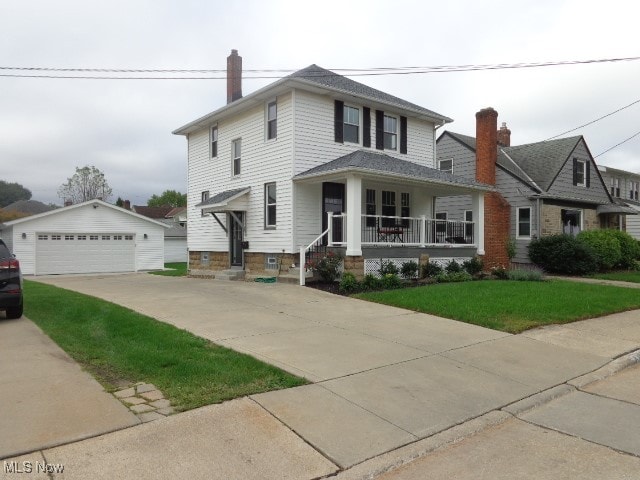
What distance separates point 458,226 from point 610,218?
1246cm

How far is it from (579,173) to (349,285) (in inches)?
716

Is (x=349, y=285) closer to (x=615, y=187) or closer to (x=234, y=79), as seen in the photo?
(x=234, y=79)

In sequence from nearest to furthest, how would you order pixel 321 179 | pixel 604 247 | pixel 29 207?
pixel 321 179
pixel 604 247
pixel 29 207

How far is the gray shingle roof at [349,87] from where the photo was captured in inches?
Answer: 646

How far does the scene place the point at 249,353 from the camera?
645cm

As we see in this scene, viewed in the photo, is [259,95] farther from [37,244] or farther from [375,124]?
[37,244]

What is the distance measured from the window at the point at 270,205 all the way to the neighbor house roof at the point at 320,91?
Result: 316 centimetres

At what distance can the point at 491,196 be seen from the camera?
923 inches

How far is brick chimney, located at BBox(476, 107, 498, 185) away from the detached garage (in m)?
19.3

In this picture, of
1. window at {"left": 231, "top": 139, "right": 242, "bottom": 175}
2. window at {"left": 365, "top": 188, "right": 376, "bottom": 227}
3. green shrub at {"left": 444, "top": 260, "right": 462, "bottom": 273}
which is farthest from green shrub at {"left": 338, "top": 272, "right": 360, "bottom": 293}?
window at {"left": 231, "top": 139, "right": 242, "bottom": 175}

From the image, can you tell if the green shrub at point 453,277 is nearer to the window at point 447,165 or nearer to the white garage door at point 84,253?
the window at point 447,165

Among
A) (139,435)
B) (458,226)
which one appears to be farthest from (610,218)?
(139,435)

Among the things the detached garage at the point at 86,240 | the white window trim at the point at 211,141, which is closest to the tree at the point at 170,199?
the detached garage at the point at 86,240

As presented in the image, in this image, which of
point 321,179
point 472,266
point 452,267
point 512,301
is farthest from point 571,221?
point 512,301
